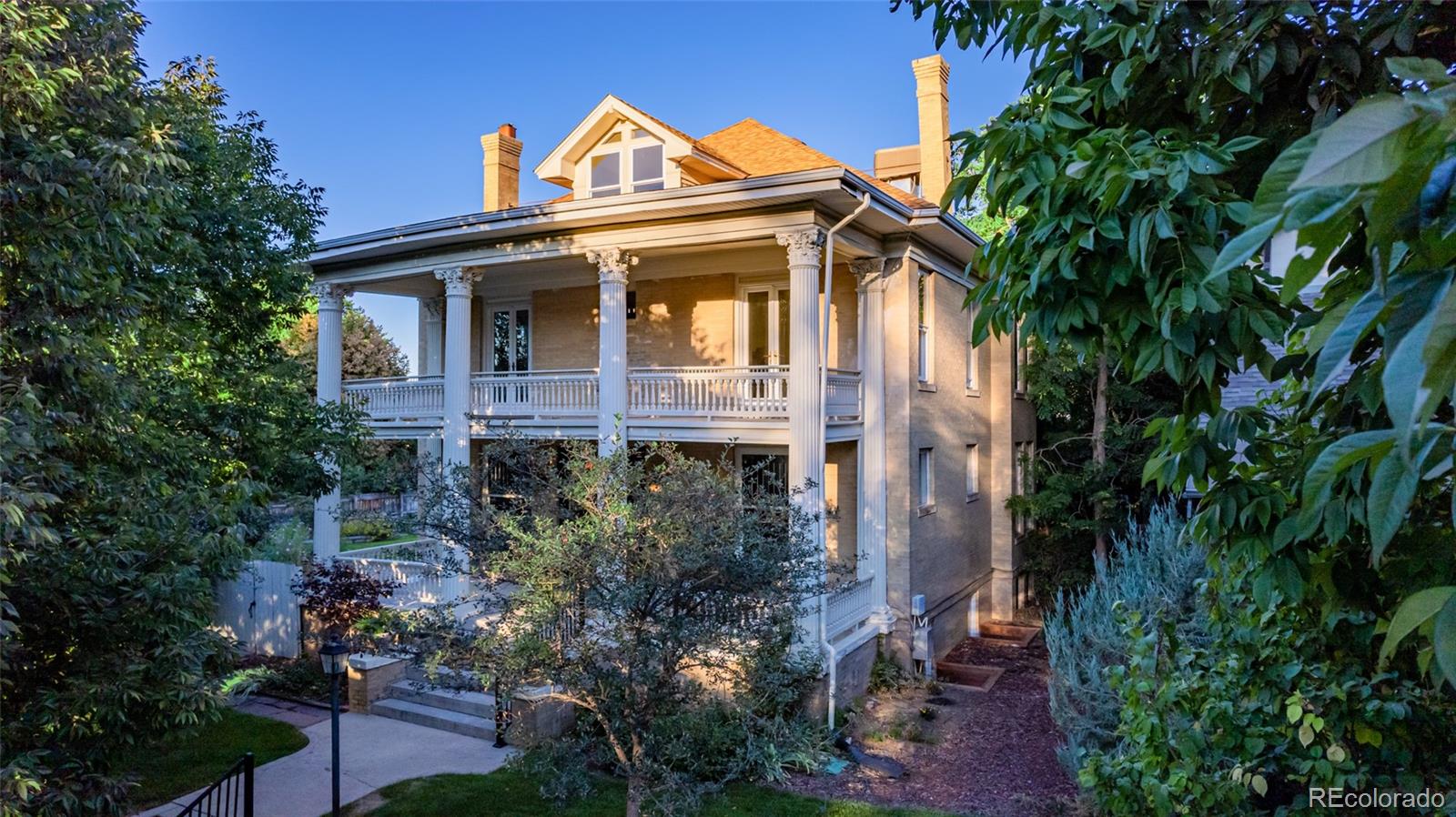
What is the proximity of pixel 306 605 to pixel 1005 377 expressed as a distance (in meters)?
15.8

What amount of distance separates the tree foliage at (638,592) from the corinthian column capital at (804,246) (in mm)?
5291

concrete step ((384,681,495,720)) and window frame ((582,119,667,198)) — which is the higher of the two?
window frame ((582,119,667,198))

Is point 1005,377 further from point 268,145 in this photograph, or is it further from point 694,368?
point 268,145

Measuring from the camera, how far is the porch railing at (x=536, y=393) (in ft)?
47.0

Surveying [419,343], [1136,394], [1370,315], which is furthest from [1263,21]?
[419,343]

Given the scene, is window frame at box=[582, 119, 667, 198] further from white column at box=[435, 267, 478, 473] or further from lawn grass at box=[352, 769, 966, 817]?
lawn grass at box=[352, 769, 966, 817]

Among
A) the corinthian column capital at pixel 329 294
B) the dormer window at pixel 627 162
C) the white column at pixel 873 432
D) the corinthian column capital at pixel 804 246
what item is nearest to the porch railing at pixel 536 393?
the dormer window at pixel 627 162

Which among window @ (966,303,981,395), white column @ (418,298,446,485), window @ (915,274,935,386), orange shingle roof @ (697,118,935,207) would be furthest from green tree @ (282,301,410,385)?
window @ (915,274,935,386)

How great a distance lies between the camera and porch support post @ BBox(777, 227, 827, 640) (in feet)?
39.7

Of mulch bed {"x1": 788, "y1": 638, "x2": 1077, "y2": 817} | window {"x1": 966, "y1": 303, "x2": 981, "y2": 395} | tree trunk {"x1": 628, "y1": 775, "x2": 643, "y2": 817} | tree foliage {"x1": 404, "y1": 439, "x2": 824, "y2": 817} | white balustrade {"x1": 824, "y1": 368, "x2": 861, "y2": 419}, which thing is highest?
window {"x1": 966, "y1": 303, "x2": 981, "y2": 395}

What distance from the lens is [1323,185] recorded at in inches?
38.4

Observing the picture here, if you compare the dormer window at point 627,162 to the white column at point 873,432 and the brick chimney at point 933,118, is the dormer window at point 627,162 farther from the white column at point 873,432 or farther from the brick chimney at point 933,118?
the brick chimney at point 933,118

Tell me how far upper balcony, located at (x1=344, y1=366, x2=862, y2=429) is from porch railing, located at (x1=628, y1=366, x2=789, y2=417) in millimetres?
15

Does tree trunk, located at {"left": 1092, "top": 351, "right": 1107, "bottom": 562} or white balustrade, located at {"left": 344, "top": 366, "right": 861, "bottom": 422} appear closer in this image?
white balustrade, located at {"left": 344, "top": 366, "right": 861, "bottom": 422}
